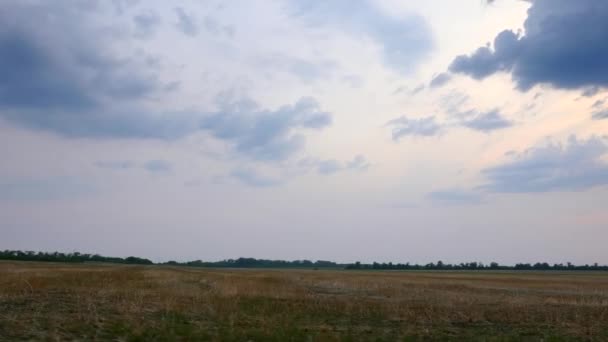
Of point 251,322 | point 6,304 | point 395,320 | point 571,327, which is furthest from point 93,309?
point 571,327

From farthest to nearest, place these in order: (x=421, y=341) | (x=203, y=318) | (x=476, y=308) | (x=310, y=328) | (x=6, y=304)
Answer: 1. (x=476, y=308)
2. (x=6, y=304)
3. (x=203, y=318)
4. (x=310, y=328)
5. (x=421, y=341)

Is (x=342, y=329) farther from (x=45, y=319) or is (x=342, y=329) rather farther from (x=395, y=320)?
Result: (x=45, y=319)

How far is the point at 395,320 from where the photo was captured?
22844 mm

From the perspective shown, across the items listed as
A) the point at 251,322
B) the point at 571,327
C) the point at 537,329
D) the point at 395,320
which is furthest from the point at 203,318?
the point at 571,327

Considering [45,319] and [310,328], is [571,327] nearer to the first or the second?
[310,328]

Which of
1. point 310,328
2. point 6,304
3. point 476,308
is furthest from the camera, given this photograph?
point 476,308

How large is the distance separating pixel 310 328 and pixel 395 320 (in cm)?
509

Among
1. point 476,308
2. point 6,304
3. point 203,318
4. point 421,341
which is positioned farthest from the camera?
point 476,308

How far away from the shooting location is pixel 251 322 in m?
20.3

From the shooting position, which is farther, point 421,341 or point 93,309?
point 93,309

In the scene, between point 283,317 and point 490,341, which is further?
point 283,317

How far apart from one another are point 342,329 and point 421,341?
305 centimetres

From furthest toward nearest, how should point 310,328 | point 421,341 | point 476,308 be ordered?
point 476,308, point 310,328, point 421,341

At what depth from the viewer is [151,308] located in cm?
2331
